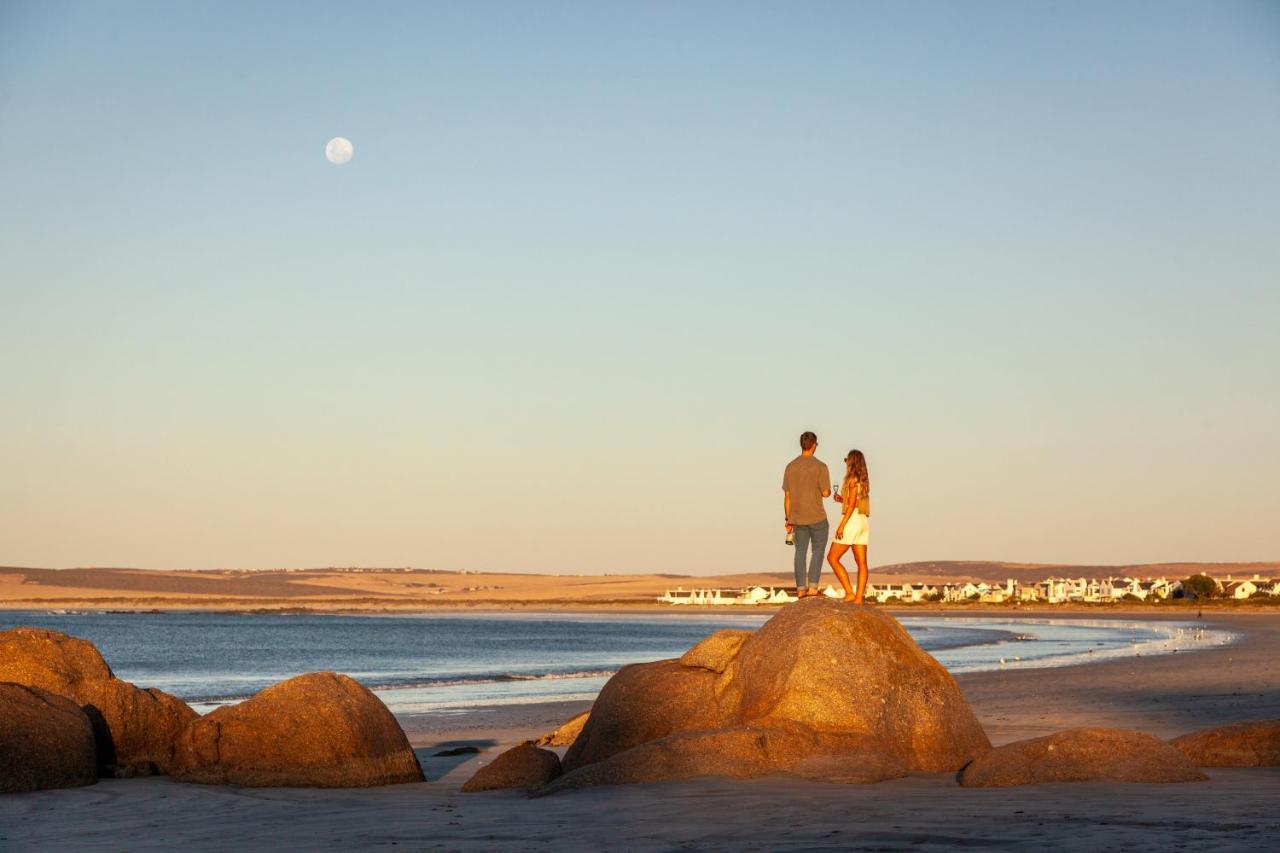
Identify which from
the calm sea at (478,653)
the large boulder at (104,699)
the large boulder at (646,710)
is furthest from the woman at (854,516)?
the calm sea at (478,653)

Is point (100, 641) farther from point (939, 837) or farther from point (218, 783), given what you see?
point (939, 837)

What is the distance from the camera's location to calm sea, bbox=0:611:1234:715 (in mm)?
34688

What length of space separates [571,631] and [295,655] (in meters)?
29.1

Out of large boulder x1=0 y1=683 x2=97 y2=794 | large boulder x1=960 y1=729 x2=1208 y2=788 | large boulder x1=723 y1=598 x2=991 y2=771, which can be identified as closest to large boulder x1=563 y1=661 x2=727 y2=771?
large boulder x1=723 y1=598 x2=991 y2=771

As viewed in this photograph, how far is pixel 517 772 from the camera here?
13414 millimetres

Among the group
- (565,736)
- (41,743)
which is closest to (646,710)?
(565,736)

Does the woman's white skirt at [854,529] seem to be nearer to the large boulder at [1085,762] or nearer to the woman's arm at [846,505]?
the woman's arm at [846,505]

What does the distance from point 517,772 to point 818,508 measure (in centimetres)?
652

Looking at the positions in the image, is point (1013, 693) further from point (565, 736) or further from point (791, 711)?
point (791, 711)

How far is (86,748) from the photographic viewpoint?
565 inches

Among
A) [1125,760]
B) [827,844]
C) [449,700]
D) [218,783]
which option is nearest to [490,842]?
[827,844]

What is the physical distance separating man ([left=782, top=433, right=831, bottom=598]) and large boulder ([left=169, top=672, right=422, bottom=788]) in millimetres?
5839

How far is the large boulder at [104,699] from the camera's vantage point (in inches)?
606

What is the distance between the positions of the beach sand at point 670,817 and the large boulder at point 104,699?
2.48 feet
